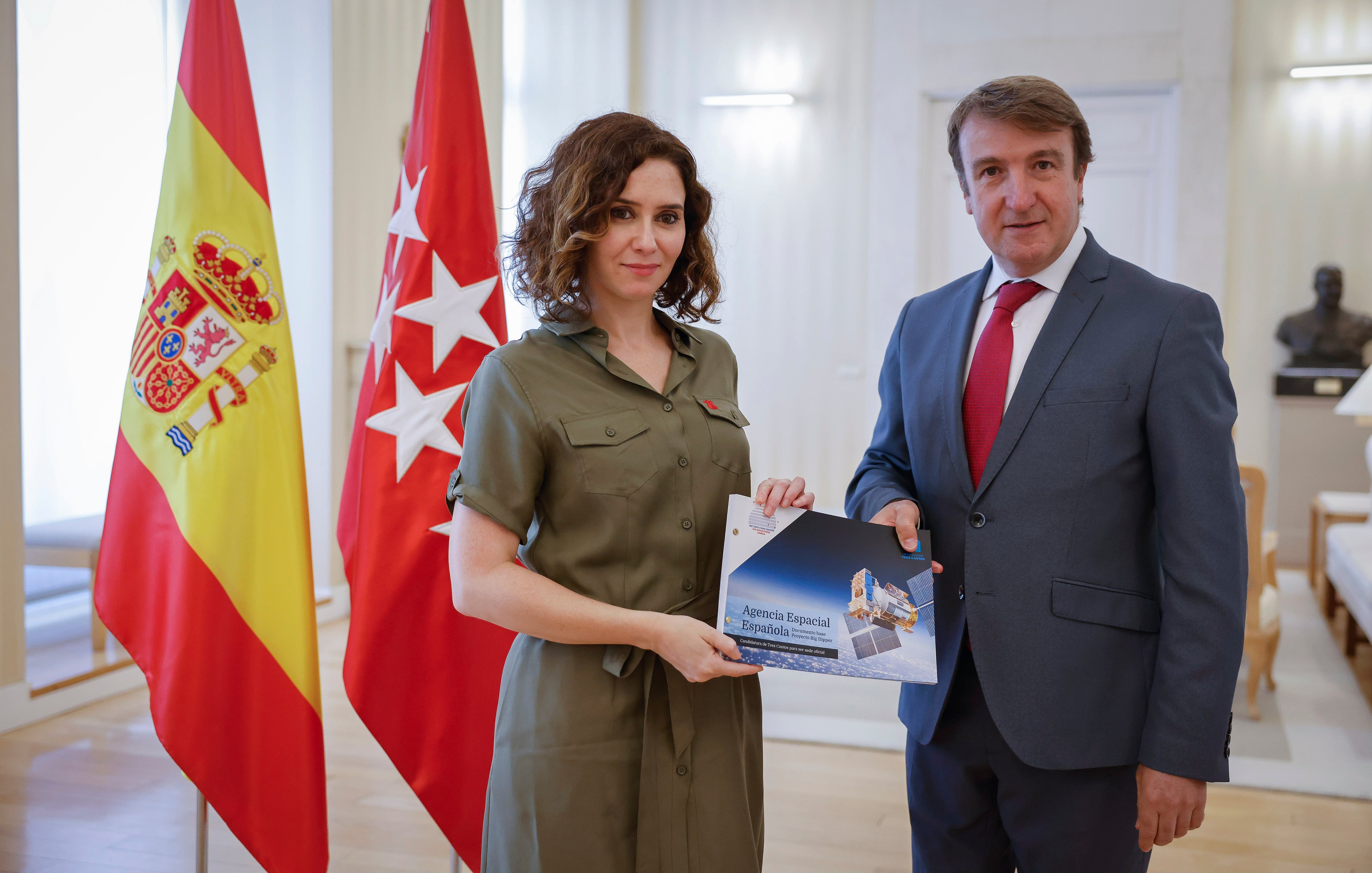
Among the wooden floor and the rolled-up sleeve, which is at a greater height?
the rolled-up sleeve

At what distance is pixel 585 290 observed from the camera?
1403 mm

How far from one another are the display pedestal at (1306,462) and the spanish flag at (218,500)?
259 inches

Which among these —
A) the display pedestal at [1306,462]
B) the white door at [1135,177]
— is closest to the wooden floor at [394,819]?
the display pedestal at [1306,462]

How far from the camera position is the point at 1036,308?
1.48 metres

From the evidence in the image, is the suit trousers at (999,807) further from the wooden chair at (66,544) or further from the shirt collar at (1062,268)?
the wooden chair at (66,544)

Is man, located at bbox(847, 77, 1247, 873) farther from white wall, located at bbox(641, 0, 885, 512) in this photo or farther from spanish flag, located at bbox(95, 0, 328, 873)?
white wall, located at bbox(641, 0, 885, 512)

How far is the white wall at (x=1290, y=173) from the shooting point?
681 cm

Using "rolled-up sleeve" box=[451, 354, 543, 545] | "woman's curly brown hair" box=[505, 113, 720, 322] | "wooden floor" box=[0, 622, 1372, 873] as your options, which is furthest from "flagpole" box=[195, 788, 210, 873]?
"woman's curly brown hair" box=[505, 113, 720, 322]

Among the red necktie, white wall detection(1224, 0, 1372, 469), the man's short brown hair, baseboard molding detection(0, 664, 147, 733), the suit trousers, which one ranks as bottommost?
baseboard molding detection(0, 664, 147, 733)

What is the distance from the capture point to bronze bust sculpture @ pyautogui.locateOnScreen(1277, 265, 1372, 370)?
22.0 feet

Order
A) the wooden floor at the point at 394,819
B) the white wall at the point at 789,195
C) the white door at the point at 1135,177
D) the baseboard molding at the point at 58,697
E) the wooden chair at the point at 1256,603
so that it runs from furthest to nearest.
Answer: the white wall at the point at 789,195, the white door at the point at 1135,177, the wooden chair at the point at 1256,603, the baseboard molding at the point at 58,697, the wooden floor at the point at 394,819

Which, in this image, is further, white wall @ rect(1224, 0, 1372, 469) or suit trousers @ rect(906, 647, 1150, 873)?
white wall @ rect(1224, 0, 1372, 469)

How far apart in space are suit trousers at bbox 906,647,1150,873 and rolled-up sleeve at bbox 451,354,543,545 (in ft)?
2.19

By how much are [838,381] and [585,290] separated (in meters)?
6.46
